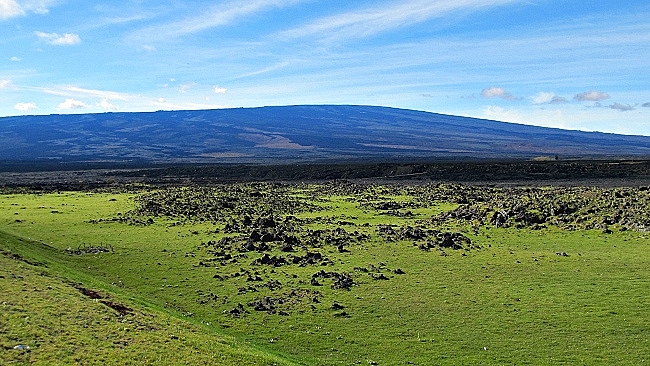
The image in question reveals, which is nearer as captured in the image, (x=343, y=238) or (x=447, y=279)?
(x=447, y=279)

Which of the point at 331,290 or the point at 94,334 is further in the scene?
the point at 331,290

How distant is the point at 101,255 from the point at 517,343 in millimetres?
29288

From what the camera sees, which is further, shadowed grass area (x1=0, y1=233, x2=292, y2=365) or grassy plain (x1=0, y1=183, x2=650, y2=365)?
grassy plain (x1=0, y1=183, x2=650, y2=365)

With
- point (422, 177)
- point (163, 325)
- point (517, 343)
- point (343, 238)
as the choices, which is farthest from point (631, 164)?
point (163, 325)

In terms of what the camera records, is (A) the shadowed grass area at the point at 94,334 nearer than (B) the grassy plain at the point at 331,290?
Yes

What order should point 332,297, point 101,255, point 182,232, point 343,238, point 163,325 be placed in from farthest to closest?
point 182,232 < point 343,238 < point 101,255 < point 332,297 < point 163,325

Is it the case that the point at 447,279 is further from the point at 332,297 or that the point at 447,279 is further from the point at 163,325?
the point at 163,325

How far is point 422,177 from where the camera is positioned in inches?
4535

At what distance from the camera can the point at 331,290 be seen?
95.7 feet

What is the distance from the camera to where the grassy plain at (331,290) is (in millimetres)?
19688

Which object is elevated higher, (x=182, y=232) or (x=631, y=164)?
(x=631, y=164)

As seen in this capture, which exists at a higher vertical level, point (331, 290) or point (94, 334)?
point (94, 334)

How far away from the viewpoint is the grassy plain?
1969 cm

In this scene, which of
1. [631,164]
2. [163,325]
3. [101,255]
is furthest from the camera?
[631,164]
